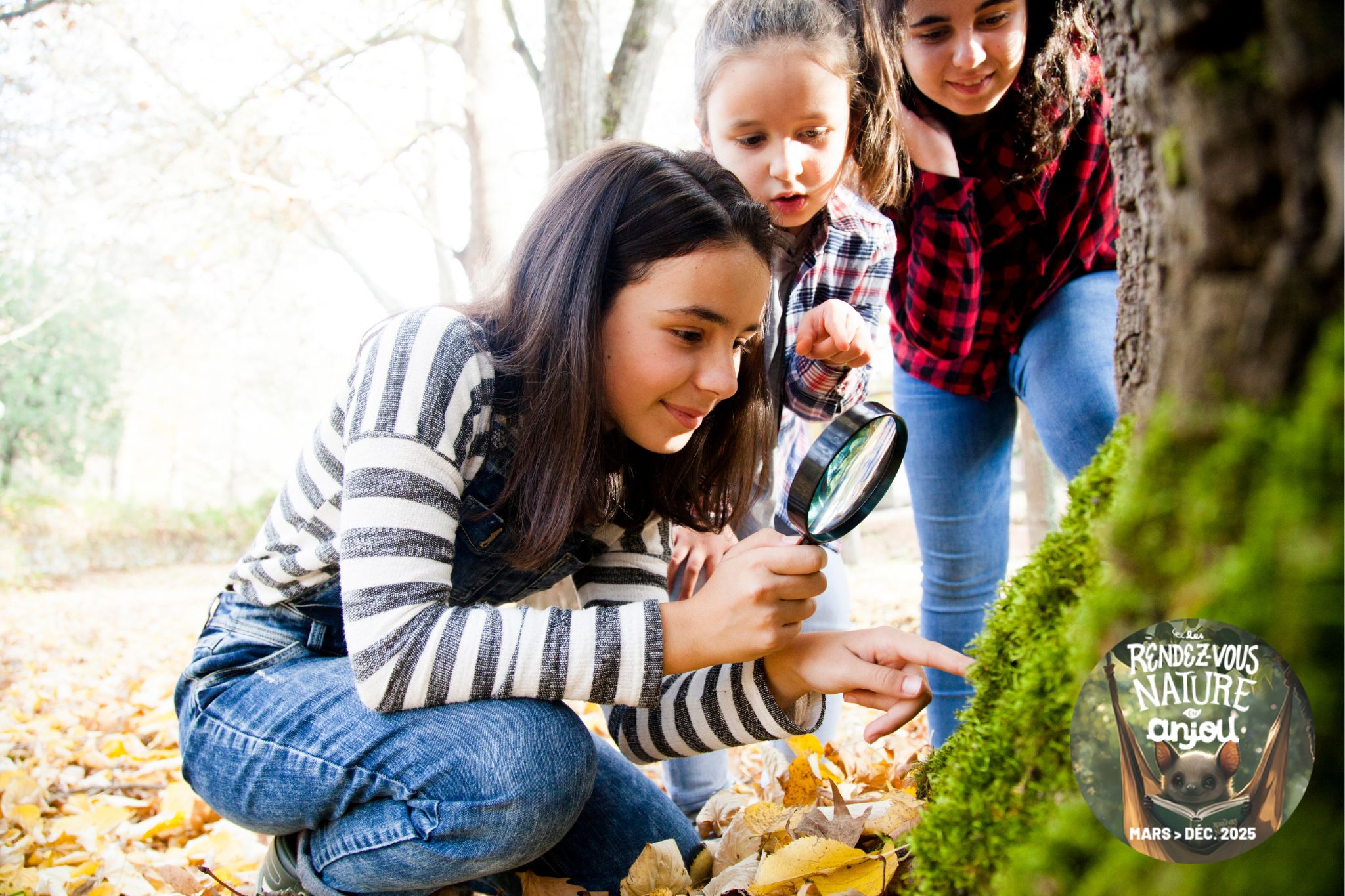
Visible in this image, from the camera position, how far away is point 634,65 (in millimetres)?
4473

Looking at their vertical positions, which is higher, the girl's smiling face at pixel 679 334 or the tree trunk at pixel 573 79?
the tree trunk at pixel 573 79

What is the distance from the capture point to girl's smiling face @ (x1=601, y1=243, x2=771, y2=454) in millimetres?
1654

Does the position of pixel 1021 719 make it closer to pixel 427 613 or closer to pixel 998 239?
pixel 427 613

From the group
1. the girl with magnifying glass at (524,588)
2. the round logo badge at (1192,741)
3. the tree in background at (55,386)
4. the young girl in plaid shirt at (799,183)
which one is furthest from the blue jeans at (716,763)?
the tree in background at (55,386)

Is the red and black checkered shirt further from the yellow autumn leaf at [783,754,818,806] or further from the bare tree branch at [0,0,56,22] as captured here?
the bare tree branch at [0,0,56,22]

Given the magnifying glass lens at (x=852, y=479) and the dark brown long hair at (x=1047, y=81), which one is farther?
the dark brown long hair at (x=1047, y=81)

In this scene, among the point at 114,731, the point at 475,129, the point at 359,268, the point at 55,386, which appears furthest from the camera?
the point at 55,386

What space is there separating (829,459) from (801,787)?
856 millimetres

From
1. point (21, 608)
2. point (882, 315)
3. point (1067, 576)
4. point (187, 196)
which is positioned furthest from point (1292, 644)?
point (21, 608)

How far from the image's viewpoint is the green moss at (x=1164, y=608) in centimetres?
59

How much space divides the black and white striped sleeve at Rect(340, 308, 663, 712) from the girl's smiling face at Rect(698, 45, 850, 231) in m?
1.03

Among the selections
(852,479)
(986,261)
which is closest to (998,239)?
(986,261)

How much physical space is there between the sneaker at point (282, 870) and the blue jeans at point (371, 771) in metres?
0.05

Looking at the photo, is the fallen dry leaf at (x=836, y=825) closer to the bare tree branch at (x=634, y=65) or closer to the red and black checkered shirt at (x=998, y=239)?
the red and black checkered shirt at (x=998, y=239)
